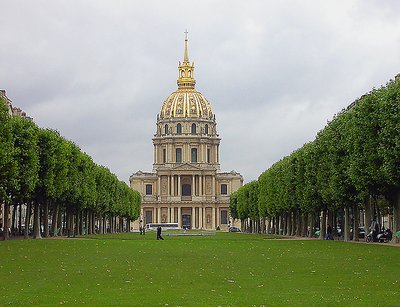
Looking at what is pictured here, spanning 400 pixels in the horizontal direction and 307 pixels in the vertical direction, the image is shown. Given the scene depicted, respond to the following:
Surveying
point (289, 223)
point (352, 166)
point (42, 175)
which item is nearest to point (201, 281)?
point (352, 166)

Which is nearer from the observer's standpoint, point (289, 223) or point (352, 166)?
point (352, 166)

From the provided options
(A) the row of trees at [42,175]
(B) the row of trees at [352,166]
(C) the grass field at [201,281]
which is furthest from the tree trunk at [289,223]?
(C) the grass field at [201,281]

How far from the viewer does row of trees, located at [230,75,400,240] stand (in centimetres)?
4994

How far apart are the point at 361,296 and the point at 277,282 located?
4.38 m

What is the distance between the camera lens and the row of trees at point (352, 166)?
164ft

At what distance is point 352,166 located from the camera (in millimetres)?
56000

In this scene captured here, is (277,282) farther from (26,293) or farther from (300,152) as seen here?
(300,152)

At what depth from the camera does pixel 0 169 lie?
173 ft

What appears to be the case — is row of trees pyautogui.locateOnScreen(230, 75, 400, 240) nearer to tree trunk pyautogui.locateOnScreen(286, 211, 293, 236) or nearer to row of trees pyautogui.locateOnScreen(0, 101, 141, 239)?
tree trunk pyautogui.locateOnScreen(286, 211, 293, 236)

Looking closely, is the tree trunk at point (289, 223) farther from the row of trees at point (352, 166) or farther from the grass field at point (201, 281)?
the grass field at point (201, 281)

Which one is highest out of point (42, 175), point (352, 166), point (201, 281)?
point (42, 175)

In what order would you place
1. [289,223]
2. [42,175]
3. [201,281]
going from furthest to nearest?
[289,223]
[42,175]
[201,281]

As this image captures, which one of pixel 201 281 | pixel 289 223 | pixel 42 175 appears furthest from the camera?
pixel 289 223

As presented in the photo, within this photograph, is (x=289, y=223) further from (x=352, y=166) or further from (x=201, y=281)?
(x=201, y=281)
